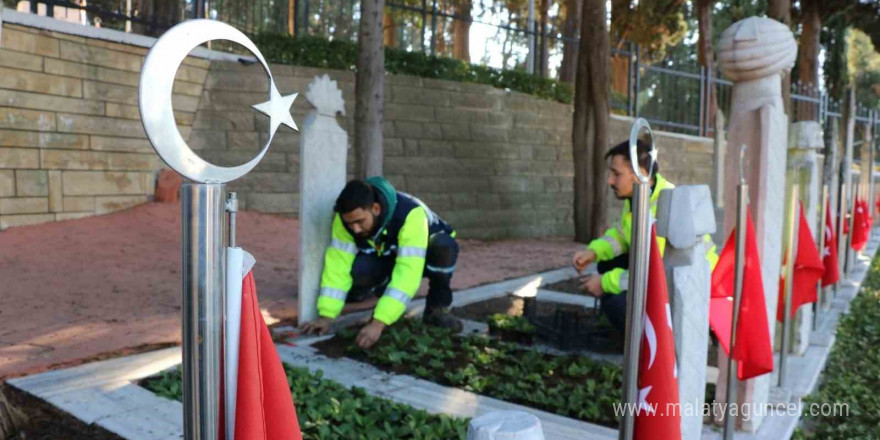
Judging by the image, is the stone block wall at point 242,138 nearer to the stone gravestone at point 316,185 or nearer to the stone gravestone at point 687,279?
the stone gravestone at point 316,185

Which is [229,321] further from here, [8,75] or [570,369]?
[8,75]

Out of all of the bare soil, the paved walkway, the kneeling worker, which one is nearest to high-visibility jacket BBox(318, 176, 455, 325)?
the kneeling worker

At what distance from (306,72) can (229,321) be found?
8.66 metres

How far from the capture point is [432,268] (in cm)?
477

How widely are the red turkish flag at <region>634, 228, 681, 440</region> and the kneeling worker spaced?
2.24m

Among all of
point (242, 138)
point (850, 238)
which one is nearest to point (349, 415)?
point (242, 138)

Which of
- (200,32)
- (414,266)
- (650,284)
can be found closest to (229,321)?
(200,32)

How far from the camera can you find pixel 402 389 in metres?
3.57

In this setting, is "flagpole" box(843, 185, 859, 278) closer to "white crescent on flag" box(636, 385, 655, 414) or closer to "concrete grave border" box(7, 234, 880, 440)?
"concrete grave border" box(7, 234, 880, 440)

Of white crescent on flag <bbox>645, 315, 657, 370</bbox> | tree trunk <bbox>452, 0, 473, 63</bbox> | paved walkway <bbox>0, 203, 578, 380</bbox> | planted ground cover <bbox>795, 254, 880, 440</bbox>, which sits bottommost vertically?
planted ground cover <bbox>795, 254, 880, 440</bbox>

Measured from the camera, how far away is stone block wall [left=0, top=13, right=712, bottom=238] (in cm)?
687

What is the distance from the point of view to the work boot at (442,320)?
15.8 feet

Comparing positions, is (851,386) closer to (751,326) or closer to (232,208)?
(751,326)

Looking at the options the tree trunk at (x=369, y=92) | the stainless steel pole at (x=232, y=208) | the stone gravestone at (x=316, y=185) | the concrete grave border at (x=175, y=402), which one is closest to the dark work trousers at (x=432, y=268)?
the stone gravestone at (x=316, y=185)
